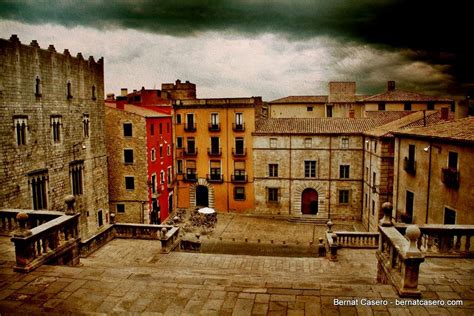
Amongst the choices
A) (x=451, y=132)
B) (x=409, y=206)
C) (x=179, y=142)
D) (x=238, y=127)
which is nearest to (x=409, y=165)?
(x=409, y=206)

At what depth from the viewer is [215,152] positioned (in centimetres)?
3766

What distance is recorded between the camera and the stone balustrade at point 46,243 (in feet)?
28.2

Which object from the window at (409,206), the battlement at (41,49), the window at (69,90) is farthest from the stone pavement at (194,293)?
the window at (69,90)

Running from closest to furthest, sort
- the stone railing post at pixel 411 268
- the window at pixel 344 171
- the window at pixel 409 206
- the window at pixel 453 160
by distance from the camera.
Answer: the stone railing post at pixel 411 268 < the window at pixel 453 160 < the window at pixel 409 206 < the window at pixel 344 171

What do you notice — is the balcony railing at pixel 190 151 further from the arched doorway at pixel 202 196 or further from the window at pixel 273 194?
the window at pixel 273 194

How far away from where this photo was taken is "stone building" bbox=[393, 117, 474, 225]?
16062 millimetres

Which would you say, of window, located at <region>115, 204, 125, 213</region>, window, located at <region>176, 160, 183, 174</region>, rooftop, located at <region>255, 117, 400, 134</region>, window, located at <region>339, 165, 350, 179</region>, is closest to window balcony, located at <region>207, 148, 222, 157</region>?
window, located at <region>176, 160, 183, 174</region>

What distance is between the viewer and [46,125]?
2267 centimetres

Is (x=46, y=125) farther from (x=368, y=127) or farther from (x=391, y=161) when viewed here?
(x=368, y=127)

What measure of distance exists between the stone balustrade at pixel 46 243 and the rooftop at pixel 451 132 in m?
15.2

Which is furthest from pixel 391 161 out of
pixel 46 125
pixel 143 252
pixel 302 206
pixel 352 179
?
pixel 46 125

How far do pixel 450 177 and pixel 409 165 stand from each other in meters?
4.56

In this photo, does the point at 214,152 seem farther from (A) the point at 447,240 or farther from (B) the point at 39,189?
(A) the point at 447,240

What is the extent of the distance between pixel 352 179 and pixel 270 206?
26.9ft
